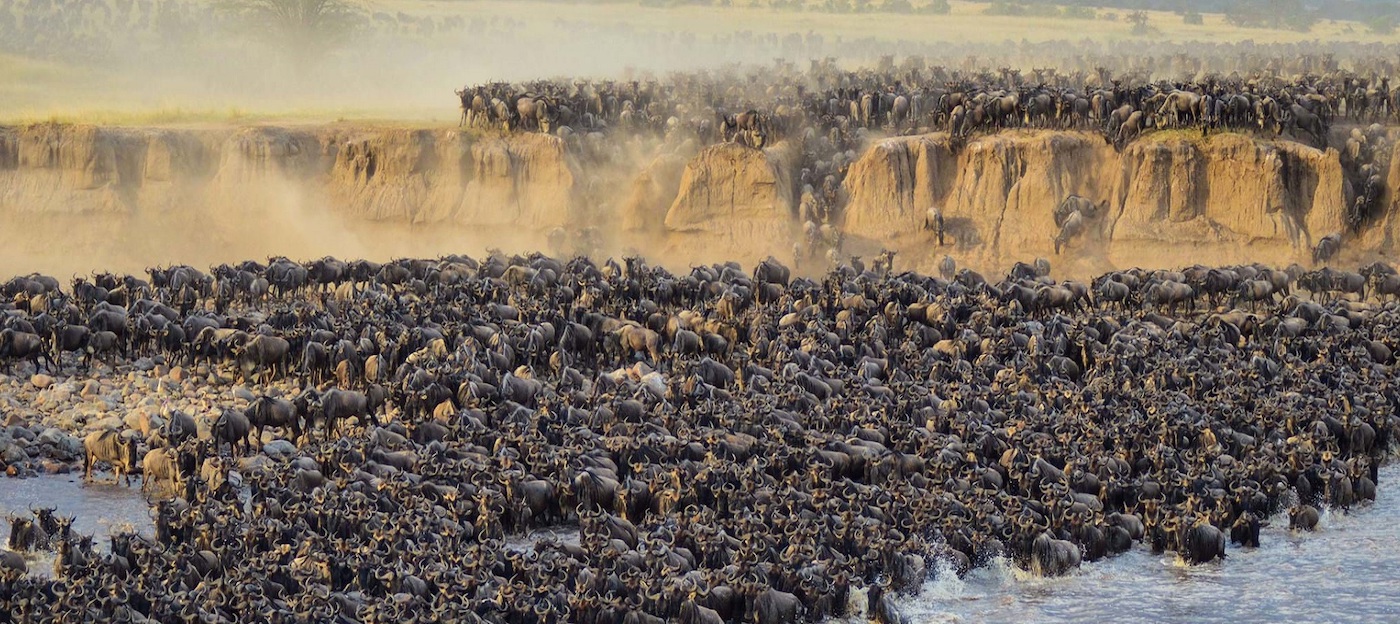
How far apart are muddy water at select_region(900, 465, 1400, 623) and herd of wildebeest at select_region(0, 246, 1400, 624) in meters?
0.30

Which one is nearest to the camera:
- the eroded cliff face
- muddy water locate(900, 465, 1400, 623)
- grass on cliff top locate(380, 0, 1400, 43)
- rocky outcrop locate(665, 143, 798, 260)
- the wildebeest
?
muddy water locate(900, 465, 1400, 623)

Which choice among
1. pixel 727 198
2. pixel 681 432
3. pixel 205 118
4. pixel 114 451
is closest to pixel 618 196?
pixel 727 198

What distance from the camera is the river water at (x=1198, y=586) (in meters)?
19.5

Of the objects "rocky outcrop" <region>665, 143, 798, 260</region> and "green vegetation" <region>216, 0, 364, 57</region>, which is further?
"green vegetation" <region>216, 0, 364, 57</region>

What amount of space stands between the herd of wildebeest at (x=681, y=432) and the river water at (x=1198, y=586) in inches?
11.3

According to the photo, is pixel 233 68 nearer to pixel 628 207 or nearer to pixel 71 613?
pixel 628 207

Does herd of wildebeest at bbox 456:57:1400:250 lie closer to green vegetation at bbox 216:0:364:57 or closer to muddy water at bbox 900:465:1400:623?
muddy water at bbox 900:465:1400:623

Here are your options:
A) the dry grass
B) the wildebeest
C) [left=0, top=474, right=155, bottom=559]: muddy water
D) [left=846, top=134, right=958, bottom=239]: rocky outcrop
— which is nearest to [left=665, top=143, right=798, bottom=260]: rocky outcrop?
[left=846, top=134, right=958, bottom=239]: rocky outcrop

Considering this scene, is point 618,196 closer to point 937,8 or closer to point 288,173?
point 288,173

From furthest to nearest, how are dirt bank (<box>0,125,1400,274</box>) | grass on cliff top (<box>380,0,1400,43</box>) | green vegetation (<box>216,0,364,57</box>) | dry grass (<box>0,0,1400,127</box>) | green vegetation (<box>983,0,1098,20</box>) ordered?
green vegetation (<box>983,0,1098,20</box>) < grass on cliff top (<box>380,0,1400,43</box>) < green vegetation (<box>216,0,364,57</box>) < dry grass (<box>0,0,1400,127</box>) < dirt bank (<box>0,125,1400,274</box>)

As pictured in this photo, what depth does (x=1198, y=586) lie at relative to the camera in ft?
Answer: 66.7

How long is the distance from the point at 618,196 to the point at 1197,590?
2567cm

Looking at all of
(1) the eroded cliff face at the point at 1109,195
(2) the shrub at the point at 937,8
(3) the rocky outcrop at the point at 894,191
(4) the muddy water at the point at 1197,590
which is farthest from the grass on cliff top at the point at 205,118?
(2) the shrub at the point at 937,8

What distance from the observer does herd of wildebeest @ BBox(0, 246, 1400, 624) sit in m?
18.5
